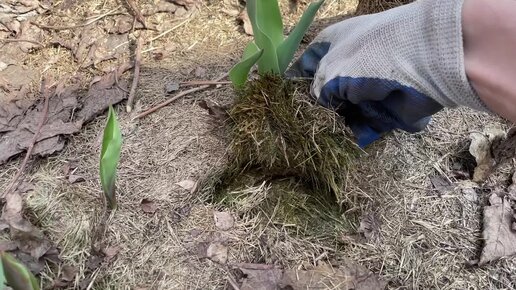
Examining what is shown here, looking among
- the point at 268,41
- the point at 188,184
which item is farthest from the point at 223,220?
the point at 268,41

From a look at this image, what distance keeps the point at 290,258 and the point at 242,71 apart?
0.53 meters

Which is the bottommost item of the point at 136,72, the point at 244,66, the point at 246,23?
the point at 136,72

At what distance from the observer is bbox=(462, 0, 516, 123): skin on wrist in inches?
44.5

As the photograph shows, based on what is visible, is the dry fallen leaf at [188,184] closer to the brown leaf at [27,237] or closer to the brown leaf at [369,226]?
the brown leaf at [27,237]

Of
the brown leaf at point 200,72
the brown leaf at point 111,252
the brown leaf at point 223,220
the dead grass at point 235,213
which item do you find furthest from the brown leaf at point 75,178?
the brown leaf at point 200,72

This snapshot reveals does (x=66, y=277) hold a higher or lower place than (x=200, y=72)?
lower

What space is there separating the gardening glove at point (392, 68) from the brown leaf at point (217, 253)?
49cm

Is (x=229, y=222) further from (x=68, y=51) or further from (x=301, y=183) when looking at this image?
(x=68, y=51)

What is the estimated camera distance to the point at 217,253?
1507 millimetres

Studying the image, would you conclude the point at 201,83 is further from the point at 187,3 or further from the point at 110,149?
the point at 110,149

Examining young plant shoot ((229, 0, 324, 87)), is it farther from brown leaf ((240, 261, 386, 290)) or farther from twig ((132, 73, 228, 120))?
brown leaf ((240, 261, 386, 290))

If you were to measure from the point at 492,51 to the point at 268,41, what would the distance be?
557mm

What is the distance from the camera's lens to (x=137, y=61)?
1.91 m

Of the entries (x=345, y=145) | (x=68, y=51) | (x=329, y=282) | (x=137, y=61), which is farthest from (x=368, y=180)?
(x=68, y=51)
